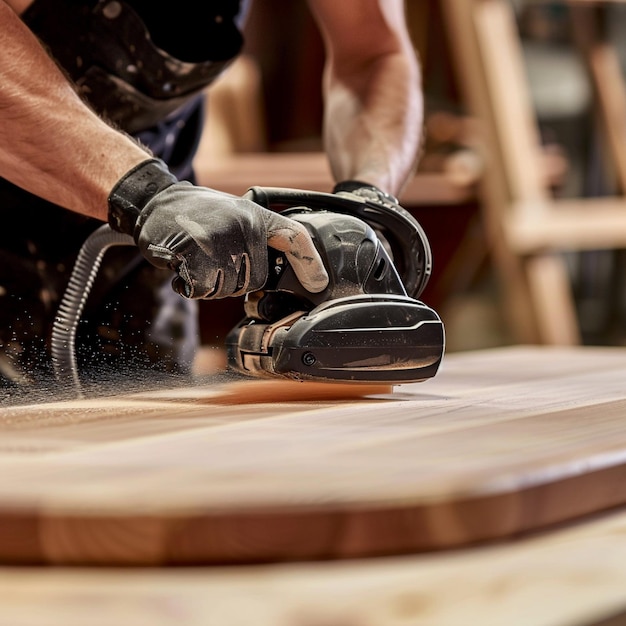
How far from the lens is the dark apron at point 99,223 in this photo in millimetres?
1403

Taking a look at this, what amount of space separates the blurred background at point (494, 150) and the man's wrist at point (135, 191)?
4.72ft

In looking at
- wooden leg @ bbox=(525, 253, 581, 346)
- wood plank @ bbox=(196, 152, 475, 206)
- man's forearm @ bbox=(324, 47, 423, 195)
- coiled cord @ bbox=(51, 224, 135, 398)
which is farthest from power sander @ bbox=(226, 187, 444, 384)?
wooden leg @ bbox=(525, 253, 581, 346)

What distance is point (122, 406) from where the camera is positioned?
108 centimetres

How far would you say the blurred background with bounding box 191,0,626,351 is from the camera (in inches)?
110

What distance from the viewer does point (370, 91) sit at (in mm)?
1650

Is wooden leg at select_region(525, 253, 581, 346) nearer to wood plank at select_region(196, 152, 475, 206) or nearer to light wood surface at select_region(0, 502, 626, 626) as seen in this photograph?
wood plank at select_region(196, 152, 475, 206)

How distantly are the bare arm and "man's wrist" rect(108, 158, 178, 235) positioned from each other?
1 cm

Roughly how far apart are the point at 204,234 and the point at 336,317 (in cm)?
17

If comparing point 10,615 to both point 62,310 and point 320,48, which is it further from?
point 320,48

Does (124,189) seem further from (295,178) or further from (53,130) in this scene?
(295,178)

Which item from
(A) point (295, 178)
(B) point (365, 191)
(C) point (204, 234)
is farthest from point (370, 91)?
(A) point (295, 178)

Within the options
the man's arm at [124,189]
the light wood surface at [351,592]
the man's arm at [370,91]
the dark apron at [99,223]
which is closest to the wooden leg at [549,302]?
the man's arm at [370,91]

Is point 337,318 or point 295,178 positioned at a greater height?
point 337,318

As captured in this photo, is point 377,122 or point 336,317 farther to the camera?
point 377,122
